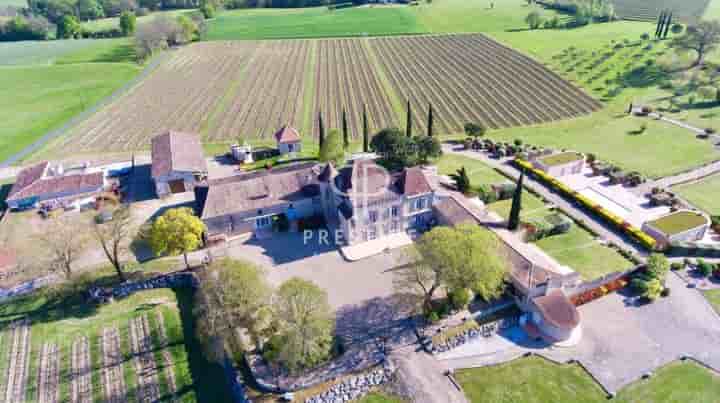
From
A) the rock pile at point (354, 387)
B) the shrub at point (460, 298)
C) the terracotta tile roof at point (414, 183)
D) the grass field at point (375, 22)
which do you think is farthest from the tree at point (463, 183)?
the grass field at point (375, 22)

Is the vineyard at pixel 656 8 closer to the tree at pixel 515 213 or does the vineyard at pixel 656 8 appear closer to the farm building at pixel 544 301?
the tree at pixel 515 213

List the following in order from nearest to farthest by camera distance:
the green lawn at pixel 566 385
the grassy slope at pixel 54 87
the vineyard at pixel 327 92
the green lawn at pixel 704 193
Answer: the green lawn at pixel 566 385 → the green lawn at pixel 704 193 → the vineyard at pixel 327 92 → the grassy slope at pixel 54 87

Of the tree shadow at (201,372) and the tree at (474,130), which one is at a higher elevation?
the tree at (474,130)

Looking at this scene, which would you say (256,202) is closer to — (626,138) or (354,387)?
(354,387)

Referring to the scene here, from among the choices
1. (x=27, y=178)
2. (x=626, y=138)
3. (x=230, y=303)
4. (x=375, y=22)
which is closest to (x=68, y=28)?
(x=375, y=22)

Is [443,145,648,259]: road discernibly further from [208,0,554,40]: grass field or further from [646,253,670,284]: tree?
[208,0,554,40]: grass field

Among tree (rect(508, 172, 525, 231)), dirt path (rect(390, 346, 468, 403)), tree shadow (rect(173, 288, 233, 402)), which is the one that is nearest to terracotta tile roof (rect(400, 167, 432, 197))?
tree (rect(508, 172, 525, 231))
